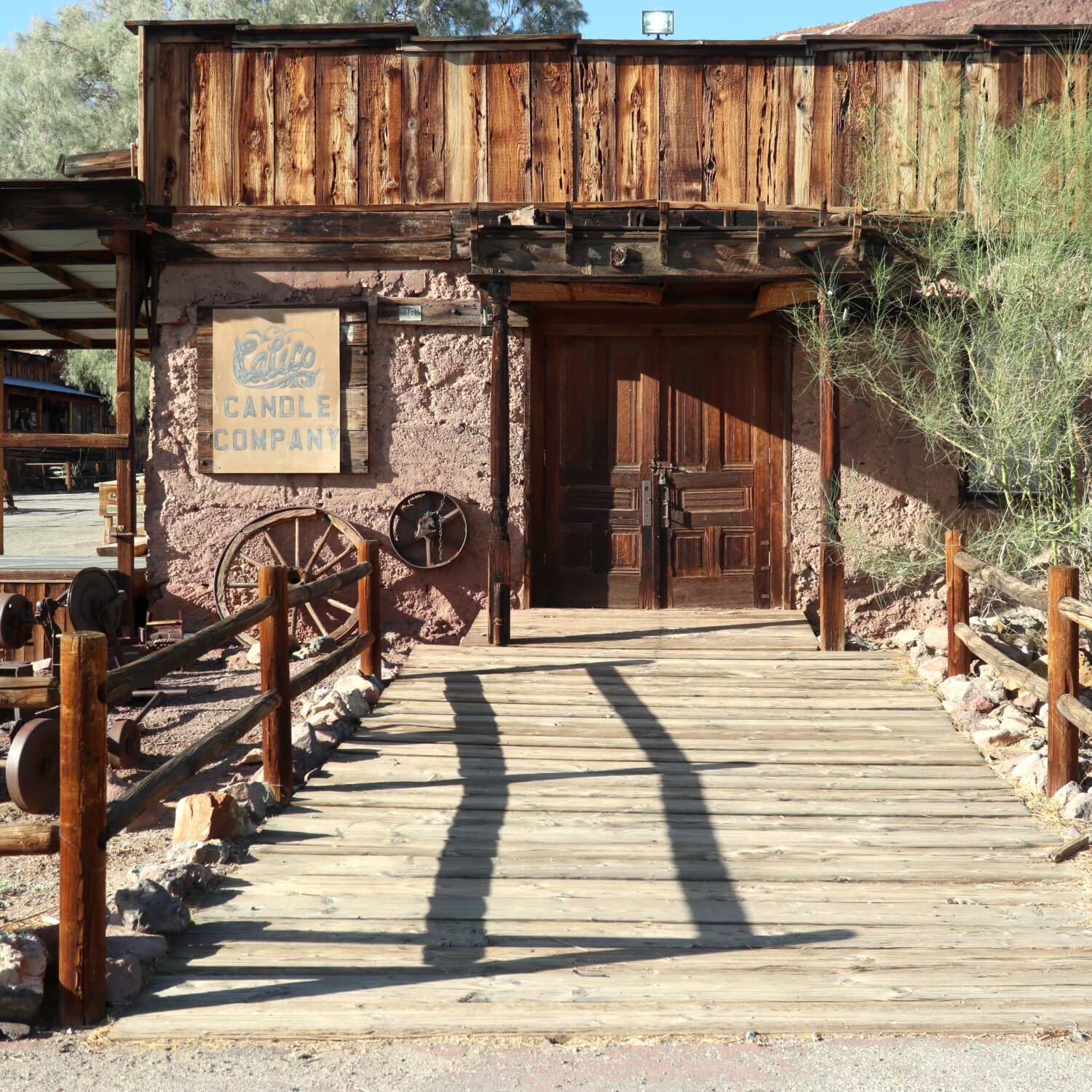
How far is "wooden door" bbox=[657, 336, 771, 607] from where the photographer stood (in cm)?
948

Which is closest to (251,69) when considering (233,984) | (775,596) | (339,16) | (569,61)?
(569,61)

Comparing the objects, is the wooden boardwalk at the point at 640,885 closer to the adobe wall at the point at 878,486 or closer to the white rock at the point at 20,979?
the white rock at the point at 20,979

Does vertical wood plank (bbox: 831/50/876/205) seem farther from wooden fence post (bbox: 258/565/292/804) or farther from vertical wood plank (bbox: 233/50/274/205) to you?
wooden fence post (bbox: 258/565/292/804)

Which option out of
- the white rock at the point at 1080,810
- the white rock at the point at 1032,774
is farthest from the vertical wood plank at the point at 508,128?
the white rock at the point at 1080,810

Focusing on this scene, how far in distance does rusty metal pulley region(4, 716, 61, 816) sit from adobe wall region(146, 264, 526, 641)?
3.93 m

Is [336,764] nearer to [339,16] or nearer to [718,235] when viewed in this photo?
[718,235]

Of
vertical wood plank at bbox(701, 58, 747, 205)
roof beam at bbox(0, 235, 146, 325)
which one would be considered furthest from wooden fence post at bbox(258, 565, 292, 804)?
vertical wood plank at bbox(701, 58, 747, 205)

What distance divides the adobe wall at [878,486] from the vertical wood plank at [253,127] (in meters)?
4.44

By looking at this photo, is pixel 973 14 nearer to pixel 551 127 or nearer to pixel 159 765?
pixel 551 127

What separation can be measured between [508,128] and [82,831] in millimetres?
7179

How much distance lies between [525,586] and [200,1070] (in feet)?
20.9

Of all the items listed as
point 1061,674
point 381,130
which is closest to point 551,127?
point 381,130

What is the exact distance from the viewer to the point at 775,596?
31.2 feet

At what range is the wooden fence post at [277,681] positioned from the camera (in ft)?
17.2
